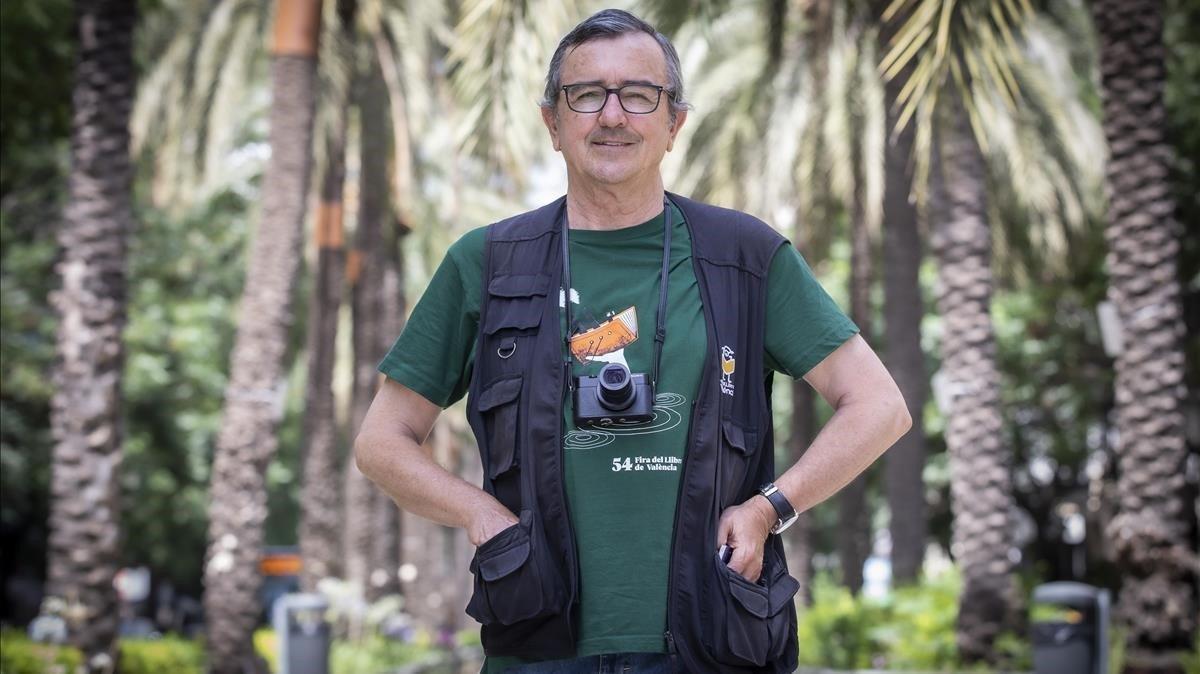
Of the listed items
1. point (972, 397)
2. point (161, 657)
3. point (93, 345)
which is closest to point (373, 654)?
point (161, 657)

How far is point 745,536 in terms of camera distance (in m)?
2.49

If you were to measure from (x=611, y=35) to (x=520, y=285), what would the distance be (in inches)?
17.5

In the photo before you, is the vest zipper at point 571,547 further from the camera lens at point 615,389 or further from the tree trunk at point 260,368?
the tree trunk at point 260,368

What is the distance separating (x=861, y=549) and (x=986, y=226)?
9.03 metres

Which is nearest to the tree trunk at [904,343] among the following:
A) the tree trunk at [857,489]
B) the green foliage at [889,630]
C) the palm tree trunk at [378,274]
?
the green foliage at [889,630]

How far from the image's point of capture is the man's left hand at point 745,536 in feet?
8.16

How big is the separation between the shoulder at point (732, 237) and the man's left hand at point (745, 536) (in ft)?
1.36

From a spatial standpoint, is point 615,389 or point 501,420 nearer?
point 615,389

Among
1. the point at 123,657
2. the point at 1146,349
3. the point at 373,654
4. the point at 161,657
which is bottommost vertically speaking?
the point at 373,654

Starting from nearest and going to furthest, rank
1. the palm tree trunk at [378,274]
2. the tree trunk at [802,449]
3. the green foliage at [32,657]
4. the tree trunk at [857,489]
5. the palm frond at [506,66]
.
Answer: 1. the palm frond at [506,66]
2. the green foliage at [32,657]
3. the tree trunk at [802,449]
4. the tree trunk at [857,489]
5. the palm tree trunk at [378,274]

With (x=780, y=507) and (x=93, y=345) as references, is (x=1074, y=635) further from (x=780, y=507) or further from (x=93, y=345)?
(x=780, y=507)

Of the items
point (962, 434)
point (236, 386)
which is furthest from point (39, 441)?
point (962, 434)

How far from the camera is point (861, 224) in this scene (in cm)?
2169

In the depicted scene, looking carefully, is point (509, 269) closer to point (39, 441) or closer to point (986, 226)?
point (986, 226)
